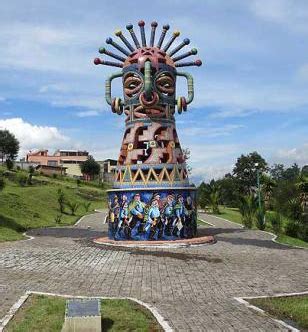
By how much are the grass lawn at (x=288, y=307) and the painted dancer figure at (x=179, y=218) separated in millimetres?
9379

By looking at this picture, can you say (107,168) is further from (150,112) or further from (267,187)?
(150,112)

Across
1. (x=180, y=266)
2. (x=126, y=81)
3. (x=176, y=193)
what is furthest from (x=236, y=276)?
(x=126, y=81)

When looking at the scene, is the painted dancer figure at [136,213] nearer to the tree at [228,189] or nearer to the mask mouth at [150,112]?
the mask mouth at [150,112]

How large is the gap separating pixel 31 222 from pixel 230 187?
144ft

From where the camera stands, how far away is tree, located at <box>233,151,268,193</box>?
72.2m

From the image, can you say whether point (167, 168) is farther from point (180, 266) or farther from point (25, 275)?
point (25, 275)

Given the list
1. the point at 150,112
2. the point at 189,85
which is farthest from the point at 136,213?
the point at 189,85

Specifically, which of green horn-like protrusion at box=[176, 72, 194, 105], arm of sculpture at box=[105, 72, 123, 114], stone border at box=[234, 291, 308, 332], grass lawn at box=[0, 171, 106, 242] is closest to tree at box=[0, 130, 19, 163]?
grass lawn at box=[0, 171, 106, 242]

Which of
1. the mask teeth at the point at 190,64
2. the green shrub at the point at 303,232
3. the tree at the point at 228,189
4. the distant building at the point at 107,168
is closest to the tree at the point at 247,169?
the tree at the point at 228,189

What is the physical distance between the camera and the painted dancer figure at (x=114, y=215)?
2027 centimetres

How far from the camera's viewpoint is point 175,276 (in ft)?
42.4

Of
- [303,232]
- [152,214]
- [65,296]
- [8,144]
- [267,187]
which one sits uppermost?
[8,144]

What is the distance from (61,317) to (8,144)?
72452mm

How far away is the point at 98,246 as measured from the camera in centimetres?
1903
